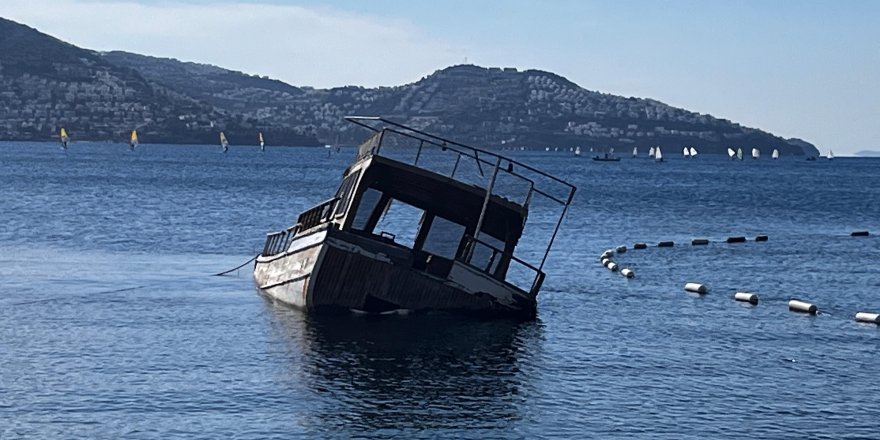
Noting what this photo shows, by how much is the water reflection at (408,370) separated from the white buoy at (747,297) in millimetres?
13028

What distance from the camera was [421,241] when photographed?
5016cm

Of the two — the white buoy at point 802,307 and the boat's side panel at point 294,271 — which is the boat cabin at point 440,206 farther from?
the white buoy at point 802,307

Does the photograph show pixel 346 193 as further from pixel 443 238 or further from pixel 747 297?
pixel 747 297

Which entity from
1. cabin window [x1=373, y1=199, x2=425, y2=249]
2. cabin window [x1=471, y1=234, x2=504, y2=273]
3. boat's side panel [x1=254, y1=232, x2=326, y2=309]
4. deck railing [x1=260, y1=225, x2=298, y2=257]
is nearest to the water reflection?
boat's side panel [x1=254, y1=232, x2=326, y2=309]

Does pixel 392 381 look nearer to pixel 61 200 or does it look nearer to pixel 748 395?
pixel 748 395

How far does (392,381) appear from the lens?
1591 inches

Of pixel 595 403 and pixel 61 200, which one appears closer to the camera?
pixel 595 403

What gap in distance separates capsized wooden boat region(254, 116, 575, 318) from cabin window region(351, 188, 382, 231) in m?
0.04

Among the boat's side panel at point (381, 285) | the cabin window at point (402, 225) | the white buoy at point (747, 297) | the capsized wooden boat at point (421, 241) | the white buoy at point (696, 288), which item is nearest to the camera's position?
the boat's side panel at point (381, 285)

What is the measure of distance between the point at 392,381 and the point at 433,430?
234 inches

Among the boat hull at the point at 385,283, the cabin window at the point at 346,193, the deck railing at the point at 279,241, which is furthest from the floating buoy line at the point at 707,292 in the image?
the cabin window at the point at 346,193

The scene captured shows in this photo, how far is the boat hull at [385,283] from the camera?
49219 mm

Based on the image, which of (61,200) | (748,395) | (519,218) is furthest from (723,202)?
(748,395)

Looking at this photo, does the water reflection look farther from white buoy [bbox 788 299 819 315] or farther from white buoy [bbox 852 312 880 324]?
white buoy [bbox 852 312 880 324]
